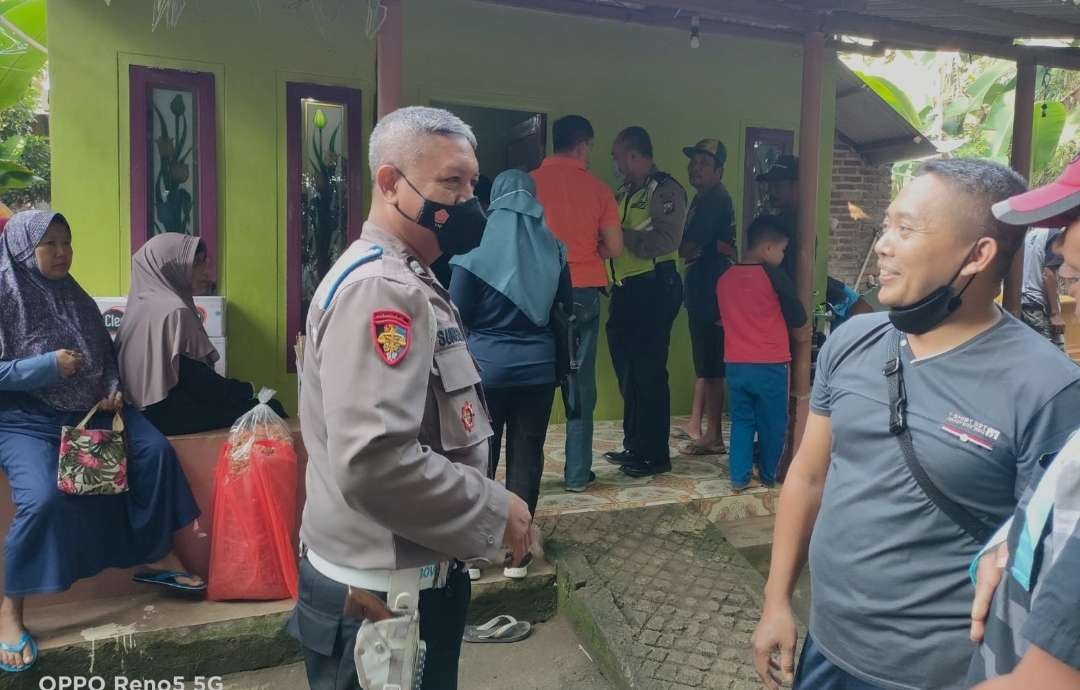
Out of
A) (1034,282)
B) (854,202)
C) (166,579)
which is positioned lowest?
(166,579)

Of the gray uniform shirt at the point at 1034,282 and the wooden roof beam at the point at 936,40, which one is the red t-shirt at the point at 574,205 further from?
the gray uniform shirt at the point at 1034,282

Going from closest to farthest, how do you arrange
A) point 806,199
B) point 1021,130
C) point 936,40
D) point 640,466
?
point 806,199
point 640,466
point 936,40
point 1021,130

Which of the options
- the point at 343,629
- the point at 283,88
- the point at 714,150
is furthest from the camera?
the point at 714,150

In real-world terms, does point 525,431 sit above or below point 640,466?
above

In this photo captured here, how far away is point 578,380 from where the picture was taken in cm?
438

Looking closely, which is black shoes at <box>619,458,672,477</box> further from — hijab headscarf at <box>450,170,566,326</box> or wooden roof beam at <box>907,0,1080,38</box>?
wooden roof beam at <box>907,0,1080,38</box>

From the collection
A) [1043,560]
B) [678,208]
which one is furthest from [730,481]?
[1043,560]

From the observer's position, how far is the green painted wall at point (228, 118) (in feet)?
15.9

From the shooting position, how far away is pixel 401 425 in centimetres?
147

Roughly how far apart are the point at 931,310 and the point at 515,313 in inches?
83.8

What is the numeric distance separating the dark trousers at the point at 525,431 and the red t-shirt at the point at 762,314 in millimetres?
1449

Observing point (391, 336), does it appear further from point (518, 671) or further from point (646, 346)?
point (646, 346)

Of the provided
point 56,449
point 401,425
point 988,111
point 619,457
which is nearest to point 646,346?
point 619,457

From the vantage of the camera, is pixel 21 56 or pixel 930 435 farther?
pixel 21 56
